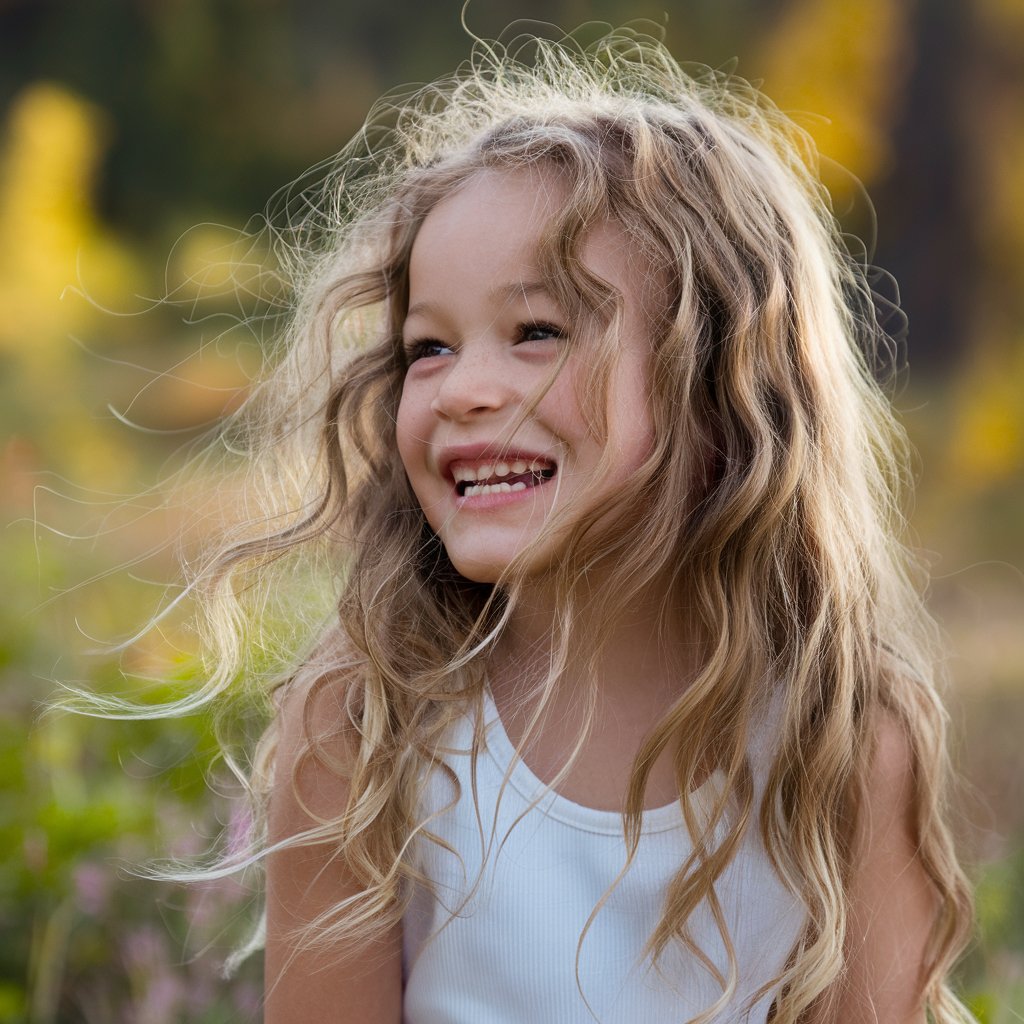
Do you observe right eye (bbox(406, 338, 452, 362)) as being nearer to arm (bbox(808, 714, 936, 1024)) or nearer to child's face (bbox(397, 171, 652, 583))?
child's face (bbox(397, 171, 652, 583))

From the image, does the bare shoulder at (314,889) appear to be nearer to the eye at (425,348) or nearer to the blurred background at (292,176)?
the eye at (425,348)

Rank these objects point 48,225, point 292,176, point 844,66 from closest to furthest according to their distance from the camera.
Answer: point 844,66 → point 48,225 → point 292,176

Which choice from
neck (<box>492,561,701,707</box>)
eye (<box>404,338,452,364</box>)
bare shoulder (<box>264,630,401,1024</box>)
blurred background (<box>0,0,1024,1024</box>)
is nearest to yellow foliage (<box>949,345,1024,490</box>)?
blurred background (<box>0,0,1024,1024</box>)

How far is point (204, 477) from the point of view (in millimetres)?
1975

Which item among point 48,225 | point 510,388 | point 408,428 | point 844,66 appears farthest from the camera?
point 48,225

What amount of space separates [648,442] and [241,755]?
4.08ft

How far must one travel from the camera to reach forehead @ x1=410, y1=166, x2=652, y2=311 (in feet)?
4.61

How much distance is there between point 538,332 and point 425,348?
185mm

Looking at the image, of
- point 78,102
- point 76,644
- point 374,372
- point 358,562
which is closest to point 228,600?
point 358,562

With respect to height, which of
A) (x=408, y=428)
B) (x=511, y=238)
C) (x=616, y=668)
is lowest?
(x=616, y=668)

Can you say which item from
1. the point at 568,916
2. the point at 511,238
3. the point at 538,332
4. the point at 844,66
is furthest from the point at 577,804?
the point at 844,66

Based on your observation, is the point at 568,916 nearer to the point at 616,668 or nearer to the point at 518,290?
the point at 616,668

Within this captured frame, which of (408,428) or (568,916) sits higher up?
(408,428)

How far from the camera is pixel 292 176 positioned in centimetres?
657
